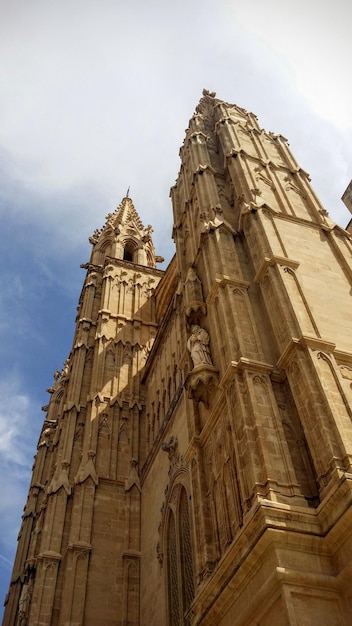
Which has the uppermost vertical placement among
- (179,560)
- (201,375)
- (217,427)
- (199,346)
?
(199,346)

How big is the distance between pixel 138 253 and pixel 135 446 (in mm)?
16934

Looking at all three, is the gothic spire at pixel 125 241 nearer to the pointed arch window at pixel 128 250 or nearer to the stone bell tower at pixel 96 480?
the pointed arch window at pixel 128 250

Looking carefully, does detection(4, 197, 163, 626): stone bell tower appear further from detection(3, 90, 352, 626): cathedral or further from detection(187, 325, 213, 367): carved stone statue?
detection(187, 325, 213, 367): carved stone statue

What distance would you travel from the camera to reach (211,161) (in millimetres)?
21734

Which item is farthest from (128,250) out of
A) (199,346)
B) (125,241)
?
(199,346)

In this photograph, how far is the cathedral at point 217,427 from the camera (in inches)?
343

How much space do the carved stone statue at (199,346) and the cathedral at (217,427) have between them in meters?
0.04

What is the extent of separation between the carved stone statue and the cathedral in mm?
44

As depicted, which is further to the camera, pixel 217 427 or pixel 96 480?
pixel 96 480

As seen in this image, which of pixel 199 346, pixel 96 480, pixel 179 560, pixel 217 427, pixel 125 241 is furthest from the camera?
pixel 125 241

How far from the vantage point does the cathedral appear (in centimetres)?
872

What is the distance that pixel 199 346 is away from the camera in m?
13.8

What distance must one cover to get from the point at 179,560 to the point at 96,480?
18.3 feet

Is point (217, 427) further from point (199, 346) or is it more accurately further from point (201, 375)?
point (199, 346)
